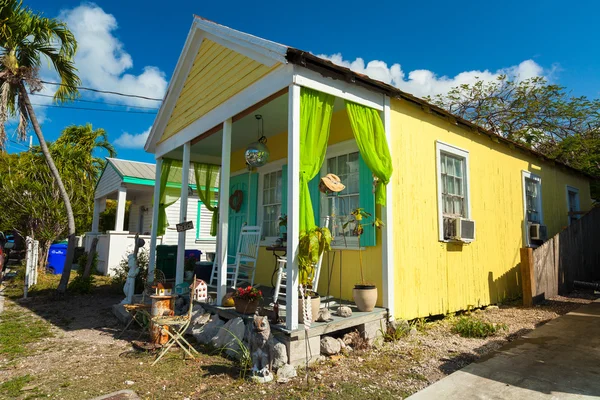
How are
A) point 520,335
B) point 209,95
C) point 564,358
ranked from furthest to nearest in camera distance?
point 209,95 < point 520,335 < point 564,358

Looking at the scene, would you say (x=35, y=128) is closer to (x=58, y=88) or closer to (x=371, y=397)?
(x=58, y=88)

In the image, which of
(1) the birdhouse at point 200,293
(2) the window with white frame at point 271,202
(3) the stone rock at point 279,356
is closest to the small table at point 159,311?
(1) the birdhouse at point 200,293

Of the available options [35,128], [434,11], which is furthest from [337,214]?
[35,128]

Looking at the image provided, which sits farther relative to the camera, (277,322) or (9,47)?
(9,47)

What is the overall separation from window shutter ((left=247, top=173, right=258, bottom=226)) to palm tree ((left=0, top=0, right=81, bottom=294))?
3.94 meters

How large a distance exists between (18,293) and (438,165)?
909 centimetres

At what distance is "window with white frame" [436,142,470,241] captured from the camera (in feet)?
17.3

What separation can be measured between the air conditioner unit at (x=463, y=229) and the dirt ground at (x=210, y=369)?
121cm

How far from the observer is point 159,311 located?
4332 millimetres

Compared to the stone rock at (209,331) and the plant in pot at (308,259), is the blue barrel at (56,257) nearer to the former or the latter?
the stone rock at (209,331)

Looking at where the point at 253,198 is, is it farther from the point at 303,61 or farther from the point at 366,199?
the point at 303,61

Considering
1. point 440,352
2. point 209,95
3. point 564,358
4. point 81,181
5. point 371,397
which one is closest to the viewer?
point 371,397

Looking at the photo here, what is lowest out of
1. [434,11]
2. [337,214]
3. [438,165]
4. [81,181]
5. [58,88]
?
[337,214]

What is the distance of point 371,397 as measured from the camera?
2.77 meters
